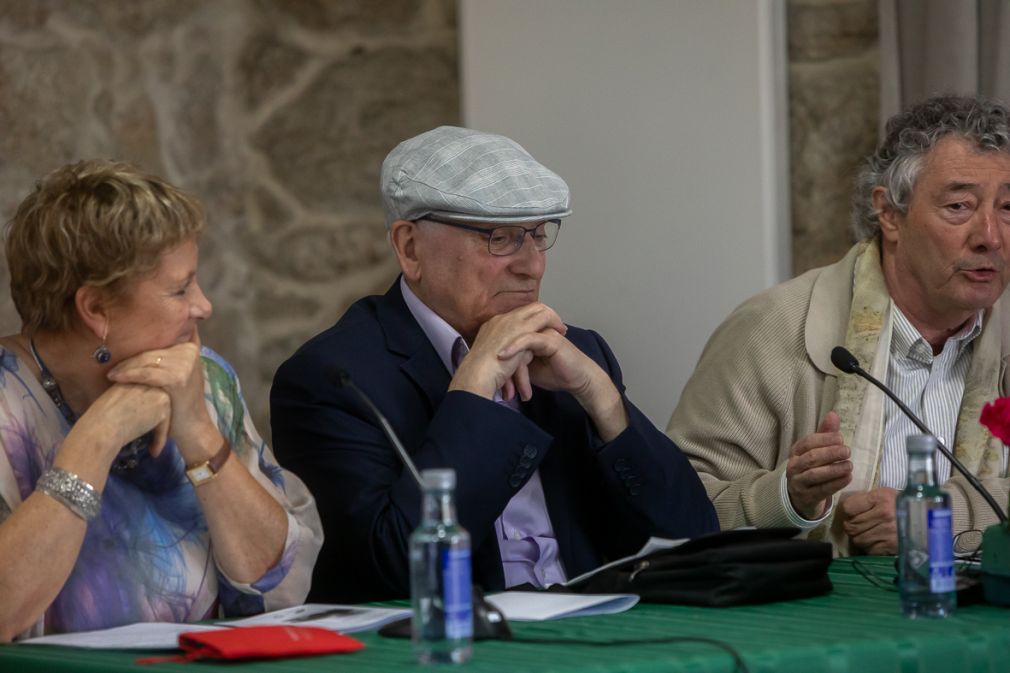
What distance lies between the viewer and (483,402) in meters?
2.44

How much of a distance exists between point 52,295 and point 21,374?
12 cm

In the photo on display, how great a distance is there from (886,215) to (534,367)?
3.29 ft

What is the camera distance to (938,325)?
10.4 ft

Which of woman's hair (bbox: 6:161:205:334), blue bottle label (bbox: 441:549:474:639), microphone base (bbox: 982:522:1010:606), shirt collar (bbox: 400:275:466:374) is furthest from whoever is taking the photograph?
shirt collar (bbox: 400:275:466:374)

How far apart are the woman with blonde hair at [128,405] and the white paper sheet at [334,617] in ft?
0.60

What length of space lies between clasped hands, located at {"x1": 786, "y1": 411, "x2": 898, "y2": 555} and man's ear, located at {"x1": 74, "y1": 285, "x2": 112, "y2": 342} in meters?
1.15

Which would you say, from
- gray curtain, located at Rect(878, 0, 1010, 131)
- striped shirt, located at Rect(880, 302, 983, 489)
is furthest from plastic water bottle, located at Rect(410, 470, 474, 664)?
gray curtain, located at Rect(878, 0, 1010, 131)

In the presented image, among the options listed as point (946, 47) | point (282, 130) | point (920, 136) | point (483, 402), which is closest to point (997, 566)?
point (483, 402)

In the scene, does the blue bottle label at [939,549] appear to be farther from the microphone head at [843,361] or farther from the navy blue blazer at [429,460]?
the navy blue blazer at [429,460]

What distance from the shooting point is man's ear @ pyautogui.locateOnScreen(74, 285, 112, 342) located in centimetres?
219

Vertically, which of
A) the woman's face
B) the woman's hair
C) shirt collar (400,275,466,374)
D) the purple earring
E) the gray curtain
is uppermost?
the gray curtain

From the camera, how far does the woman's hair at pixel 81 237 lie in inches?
86.3

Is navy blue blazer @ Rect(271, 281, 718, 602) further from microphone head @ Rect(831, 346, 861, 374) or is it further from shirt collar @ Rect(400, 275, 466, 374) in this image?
microphone head @ Rect(831, 346, 861, 374)

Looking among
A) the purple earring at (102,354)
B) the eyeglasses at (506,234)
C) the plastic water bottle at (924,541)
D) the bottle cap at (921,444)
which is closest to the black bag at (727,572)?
the plastic water bottle at (924,541)
